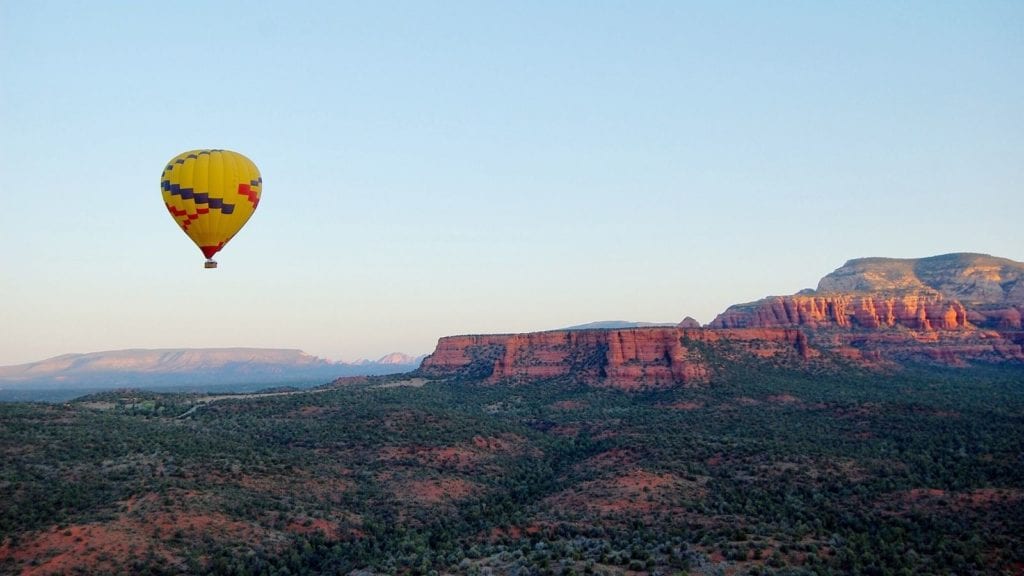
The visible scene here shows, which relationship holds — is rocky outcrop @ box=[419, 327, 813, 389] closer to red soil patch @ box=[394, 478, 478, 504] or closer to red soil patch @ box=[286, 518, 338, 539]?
red soil patch @ box=[394, 478, 478, 504]

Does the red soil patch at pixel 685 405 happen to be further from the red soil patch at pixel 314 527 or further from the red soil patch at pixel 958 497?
the red soil patch at pixel 314 527

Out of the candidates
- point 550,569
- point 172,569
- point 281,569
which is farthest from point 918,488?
point 172,569

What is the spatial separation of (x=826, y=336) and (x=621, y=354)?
50662 millimetres

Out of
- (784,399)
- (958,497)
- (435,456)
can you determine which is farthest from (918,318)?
(435,456)

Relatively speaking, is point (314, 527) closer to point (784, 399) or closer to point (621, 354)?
point (784, 399)

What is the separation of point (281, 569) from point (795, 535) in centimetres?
2371

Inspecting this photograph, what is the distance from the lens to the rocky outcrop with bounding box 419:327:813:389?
297 ft

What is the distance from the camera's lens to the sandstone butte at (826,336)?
95250mm

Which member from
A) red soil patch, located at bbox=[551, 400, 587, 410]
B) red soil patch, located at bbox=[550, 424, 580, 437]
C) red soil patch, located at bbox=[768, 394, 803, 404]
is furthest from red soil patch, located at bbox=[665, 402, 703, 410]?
red soil patch, located at bbox=[550, 424, 580, 437]

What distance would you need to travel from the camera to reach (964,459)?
46844 mm

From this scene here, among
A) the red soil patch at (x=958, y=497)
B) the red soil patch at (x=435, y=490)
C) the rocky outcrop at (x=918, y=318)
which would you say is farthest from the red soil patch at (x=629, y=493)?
the rocky outcrop at (x=918, y=318)

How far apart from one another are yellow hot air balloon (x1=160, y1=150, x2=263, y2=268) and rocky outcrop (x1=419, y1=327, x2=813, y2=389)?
55947 mm

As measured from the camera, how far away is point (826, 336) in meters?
127

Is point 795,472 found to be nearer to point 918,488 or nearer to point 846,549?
point 918,488
